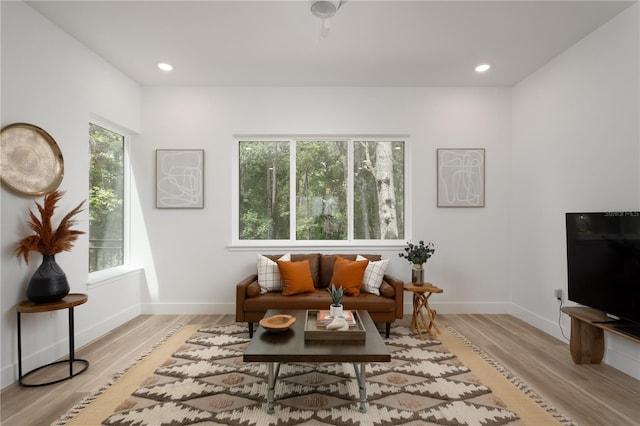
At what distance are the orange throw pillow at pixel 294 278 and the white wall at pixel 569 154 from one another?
260 centimetres

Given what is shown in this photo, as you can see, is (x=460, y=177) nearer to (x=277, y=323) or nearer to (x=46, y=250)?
(x=277, y=323)

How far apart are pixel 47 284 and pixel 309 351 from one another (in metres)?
2.06

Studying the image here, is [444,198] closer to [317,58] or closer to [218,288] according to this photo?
[317,58]

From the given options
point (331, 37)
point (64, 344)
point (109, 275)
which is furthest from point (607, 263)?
point (109, 275)

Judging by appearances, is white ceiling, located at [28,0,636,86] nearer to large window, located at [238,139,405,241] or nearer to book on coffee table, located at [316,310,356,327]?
large window, located at [238,139,405,241]

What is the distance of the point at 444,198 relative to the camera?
4445mm

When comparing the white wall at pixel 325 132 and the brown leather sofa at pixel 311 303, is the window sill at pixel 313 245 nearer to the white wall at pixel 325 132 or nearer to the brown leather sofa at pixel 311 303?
the white wall at pixel 325 132

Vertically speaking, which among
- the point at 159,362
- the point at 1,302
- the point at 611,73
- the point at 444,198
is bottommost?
the point at 159,362

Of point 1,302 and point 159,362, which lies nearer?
point 1,302

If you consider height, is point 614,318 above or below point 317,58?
below

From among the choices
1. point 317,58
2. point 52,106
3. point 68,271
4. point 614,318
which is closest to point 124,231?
point 68,271

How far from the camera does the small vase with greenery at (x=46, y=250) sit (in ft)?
8.49

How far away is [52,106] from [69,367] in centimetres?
222

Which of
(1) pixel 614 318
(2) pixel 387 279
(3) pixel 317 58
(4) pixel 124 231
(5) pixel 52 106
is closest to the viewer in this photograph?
(1) pixel 614 318
